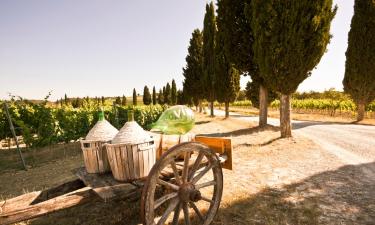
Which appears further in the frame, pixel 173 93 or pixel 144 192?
pixel 173 93

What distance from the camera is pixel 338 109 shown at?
104 feet

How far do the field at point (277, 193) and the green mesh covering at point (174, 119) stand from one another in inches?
49.1

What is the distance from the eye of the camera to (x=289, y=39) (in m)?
Result: 10.2

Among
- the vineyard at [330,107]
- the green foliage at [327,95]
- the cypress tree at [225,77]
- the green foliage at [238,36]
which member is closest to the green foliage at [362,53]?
the vineyard at [330,107]

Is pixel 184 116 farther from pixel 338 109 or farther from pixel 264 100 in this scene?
pixel 338 109

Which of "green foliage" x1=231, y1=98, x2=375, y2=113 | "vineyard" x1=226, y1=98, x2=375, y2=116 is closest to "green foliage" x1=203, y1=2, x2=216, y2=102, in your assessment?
"vineyard" x1=226, y1=98, x2=375, y2=116

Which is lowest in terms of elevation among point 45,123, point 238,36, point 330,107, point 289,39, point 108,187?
point 330,107

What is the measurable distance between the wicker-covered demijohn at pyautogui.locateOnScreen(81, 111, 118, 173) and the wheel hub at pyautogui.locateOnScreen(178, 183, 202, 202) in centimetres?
96

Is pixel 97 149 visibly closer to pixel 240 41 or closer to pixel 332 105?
pixel 240 41

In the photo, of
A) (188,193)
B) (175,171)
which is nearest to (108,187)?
(175,171)

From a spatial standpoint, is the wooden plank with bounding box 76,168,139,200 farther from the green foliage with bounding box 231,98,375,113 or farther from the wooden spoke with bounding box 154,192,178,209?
the green foliage with bounding box 231,98,375,113

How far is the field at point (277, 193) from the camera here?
12.6 feet

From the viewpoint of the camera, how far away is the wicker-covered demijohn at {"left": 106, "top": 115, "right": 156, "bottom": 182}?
8.61 feet

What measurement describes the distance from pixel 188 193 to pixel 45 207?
1.46 metres
